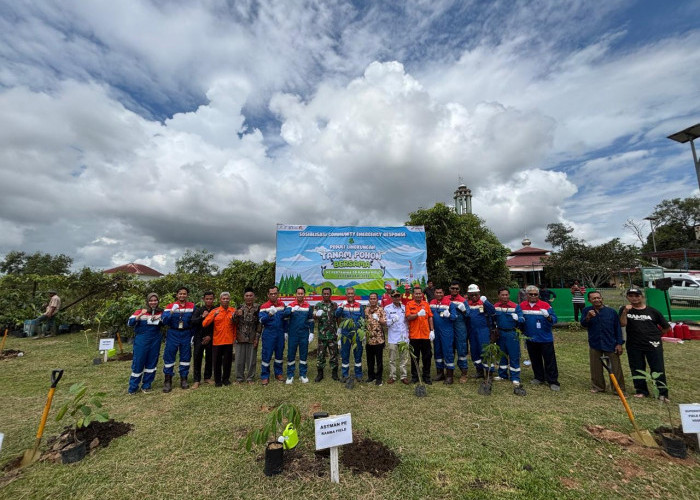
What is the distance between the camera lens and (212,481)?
9.24 ft

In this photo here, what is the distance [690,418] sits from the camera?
10.1 feet

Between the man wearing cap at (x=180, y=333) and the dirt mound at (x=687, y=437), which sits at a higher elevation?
the man wearing cap at (x=180, y=333)

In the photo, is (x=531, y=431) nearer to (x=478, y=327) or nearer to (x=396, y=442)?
(x=396, y=442)

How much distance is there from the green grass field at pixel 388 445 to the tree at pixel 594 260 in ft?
54.8

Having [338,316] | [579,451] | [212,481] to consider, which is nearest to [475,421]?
[579,451]

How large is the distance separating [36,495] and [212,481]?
5.00ft

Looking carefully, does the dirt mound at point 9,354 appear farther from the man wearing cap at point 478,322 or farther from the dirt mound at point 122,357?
the man wearing cap at point 478,322

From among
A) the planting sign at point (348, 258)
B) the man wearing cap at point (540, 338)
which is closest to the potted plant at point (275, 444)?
the man wearing cap at point (540, 338)

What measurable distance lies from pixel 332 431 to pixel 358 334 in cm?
249

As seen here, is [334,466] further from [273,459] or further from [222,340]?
[222,340]

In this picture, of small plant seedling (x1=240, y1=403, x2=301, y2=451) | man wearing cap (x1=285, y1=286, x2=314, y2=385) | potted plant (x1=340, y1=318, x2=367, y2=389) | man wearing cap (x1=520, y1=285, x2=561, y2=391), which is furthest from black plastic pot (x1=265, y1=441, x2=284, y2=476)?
man wearing cap (x1=520, y1=285, x2=561, y2=391)

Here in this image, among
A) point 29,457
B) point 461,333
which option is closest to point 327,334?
point 461,333

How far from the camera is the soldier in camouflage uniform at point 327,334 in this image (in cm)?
576

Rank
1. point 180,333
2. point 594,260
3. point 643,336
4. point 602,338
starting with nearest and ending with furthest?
point 643,336, point 602,338, point 180,333, point 594,260
